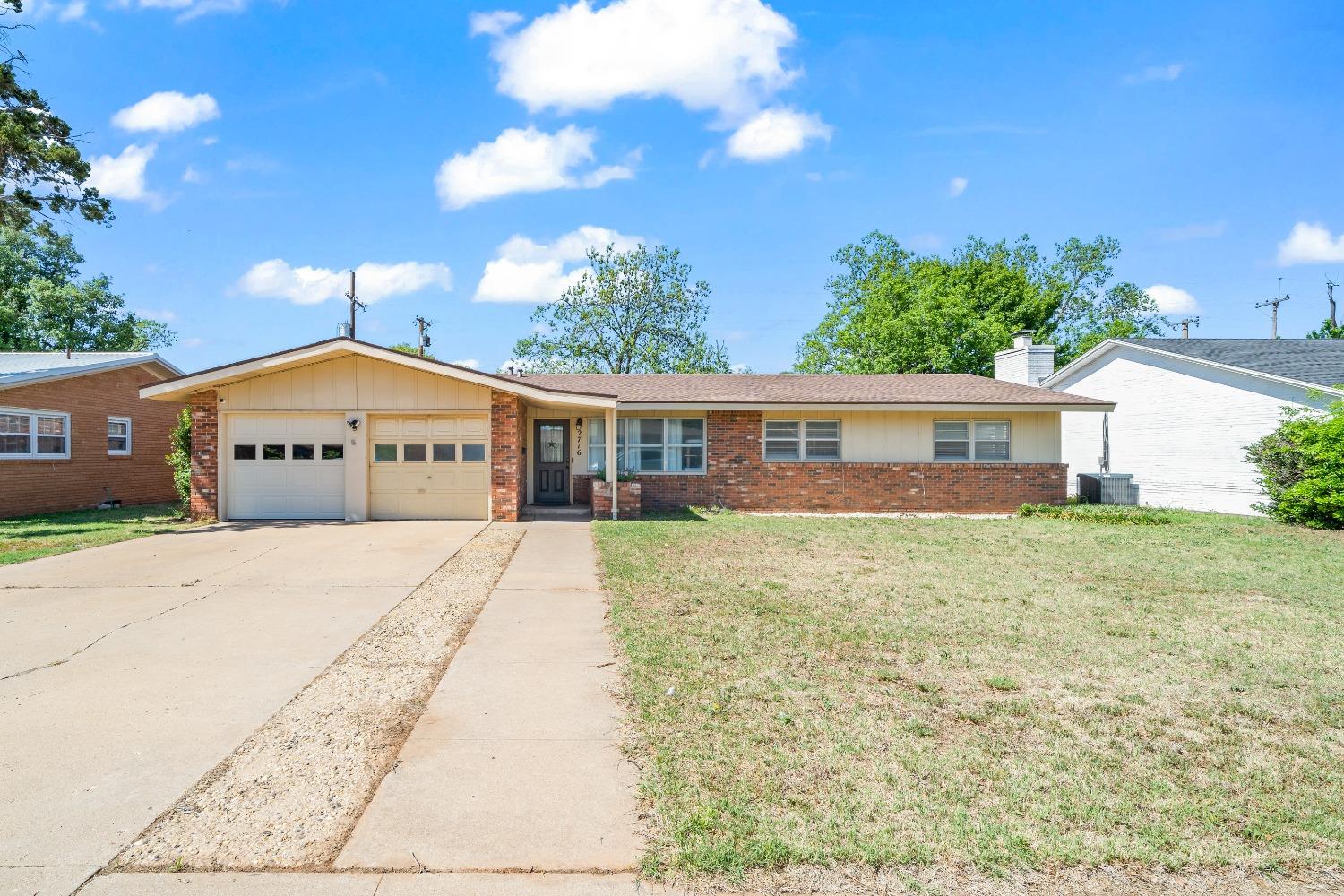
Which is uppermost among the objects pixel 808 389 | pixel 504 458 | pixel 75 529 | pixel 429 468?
pixel 808 389

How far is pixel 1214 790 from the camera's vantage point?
3.25m

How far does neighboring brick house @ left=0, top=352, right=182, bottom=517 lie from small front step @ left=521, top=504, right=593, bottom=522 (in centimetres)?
1086

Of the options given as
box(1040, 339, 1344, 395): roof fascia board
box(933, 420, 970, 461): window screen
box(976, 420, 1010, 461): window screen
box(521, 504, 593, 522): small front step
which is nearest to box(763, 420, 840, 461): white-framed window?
box(933, 420, 970, 461): window screen

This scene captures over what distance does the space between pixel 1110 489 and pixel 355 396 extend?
17.9m

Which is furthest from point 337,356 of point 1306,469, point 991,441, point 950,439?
point 1306,469

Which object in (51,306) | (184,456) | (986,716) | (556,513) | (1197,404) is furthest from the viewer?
(51,306)

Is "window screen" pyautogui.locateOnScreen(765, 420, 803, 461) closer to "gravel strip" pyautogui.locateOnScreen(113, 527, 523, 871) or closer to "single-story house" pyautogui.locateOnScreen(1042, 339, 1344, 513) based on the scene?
"single-story house" pyautogui.locateOnScreen(1042, 339, 1344, 513)

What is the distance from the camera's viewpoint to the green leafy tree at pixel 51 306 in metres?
32.2

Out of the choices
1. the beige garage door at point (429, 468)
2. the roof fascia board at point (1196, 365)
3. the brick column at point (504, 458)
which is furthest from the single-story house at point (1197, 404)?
the beige garage door at point (429, 468)

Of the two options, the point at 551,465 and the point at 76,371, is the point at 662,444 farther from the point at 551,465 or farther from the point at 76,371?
the point at 76,371

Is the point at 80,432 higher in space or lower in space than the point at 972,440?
higher

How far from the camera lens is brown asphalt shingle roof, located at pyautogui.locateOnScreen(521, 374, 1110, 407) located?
15930 millimetres

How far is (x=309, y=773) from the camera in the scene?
11.2 ft

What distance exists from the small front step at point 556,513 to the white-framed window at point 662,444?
104 centimetres
